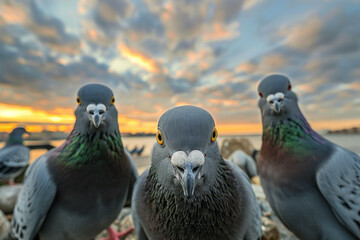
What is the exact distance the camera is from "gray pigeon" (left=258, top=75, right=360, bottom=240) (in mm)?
2043

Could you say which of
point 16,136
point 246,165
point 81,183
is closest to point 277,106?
point 81,183

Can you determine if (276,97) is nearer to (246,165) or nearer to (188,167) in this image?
(188,167)

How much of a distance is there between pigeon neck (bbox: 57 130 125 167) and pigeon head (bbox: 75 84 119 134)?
0.09 meters

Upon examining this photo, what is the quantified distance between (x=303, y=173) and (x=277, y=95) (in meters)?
1.07

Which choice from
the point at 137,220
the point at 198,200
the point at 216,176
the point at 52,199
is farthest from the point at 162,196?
the point at 52,199

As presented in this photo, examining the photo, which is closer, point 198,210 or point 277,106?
point 198,210

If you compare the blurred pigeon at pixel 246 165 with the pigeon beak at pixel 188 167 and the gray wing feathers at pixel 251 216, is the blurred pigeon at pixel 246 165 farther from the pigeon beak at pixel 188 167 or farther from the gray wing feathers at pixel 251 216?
the pigeon beak at pixel 188 167

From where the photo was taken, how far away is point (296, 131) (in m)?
2.46

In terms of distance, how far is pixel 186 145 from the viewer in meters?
1.09

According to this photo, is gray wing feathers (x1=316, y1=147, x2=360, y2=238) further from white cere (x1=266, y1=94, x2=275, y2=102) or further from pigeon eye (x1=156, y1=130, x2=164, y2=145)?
pigeon eye (x1=156, y1=130, x2=164, y2=145)

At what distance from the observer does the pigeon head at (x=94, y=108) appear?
206 cm

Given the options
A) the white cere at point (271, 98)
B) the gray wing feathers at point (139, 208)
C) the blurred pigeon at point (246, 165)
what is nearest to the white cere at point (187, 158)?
the gray wing feathers at point (139, 208)

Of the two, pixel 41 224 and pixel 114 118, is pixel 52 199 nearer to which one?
pixel 41 224

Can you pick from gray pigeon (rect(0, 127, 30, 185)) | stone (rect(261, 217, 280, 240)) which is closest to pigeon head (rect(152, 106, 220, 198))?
stone (rect(261, 217, 280, 240))
